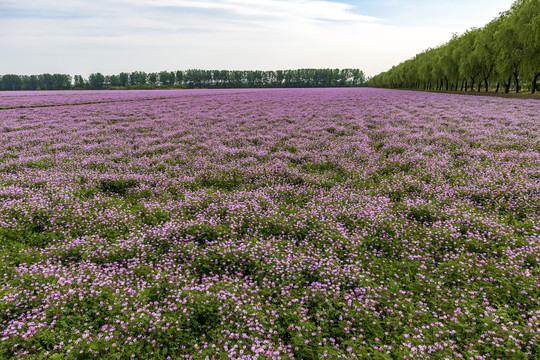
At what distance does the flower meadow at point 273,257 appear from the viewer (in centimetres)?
415

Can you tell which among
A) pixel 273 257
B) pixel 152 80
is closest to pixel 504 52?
pixel 273 257

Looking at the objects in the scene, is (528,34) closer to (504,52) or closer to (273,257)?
(504,52)

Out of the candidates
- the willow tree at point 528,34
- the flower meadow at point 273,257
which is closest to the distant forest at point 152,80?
the willow tree at point 528,34

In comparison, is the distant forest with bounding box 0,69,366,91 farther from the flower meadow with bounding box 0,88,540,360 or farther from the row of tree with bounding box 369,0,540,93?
the flower meadow with bounding box 0,88,540,360

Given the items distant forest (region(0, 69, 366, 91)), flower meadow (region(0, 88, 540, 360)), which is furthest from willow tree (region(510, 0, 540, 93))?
distant forest (region(0, 69, 366, 91))

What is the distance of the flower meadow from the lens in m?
4.15

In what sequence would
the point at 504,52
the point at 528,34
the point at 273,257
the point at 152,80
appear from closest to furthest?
the point at 273,257, the point at 528,34, the point at 504,52, the point at 152,80

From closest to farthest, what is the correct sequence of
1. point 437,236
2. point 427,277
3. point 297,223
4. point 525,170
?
point 427,277 < point 437,236 < point 297,223 < point 525,170

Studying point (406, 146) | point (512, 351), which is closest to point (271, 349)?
point (512, 351)

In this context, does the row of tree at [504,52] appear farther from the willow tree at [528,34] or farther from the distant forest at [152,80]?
the distant forest at [152,80]

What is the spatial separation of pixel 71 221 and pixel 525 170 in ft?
50.5

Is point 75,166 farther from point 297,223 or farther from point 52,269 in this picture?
point 297,223

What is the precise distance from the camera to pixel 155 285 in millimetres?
5227

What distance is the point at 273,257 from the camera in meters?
6.05
